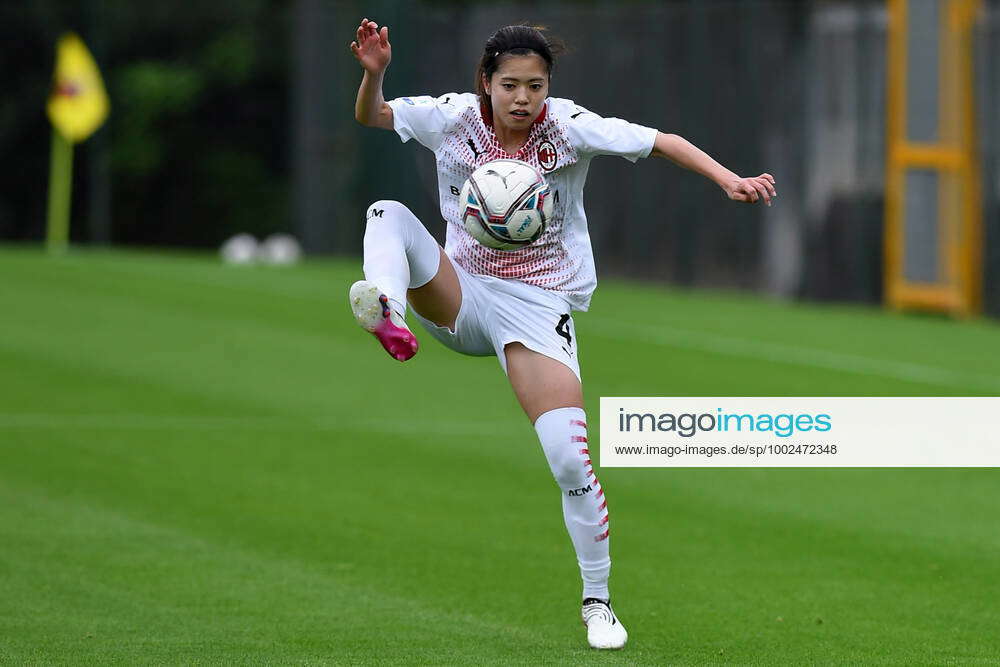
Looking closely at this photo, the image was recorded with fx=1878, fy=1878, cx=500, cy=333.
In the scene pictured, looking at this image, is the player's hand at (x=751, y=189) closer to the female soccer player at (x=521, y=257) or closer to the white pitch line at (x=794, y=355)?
the female soccer player at (x=521, y=257)

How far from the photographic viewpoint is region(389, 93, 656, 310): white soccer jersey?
7.51 meters

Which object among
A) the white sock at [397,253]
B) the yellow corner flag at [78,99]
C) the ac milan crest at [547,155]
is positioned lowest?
the white sock at [397,253]

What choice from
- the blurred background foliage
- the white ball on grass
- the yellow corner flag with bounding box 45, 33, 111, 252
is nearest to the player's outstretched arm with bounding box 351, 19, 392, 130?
the white ball on grass

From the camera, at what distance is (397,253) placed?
7320mm

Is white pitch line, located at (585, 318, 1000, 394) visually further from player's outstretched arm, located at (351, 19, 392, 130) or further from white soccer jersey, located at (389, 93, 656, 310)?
player's outstretched arm, located at (351, 19, 392, 130)

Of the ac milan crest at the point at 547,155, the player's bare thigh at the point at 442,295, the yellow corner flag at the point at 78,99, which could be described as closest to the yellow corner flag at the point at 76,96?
the yellow corner flag at the point at 78,99

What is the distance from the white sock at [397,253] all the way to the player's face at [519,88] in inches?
22.2

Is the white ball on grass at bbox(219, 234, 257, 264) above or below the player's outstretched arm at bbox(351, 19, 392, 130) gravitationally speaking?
A: below

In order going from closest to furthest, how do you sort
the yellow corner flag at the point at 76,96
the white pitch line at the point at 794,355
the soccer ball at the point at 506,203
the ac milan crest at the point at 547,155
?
the soccer ball at the point at 506,203
the ac milan crest at the point at 547,155
the white pitch line at the point at 794,355
the yellow corner flag at the point at 76,96

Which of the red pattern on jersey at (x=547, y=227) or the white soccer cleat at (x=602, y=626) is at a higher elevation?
the red pattern on jersey at (x=547, y=227)

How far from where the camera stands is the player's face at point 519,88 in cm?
736

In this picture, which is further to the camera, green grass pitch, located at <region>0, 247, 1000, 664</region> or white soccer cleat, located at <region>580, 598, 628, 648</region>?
green grass pitch, located at <region>0, 247, 1000, 664</region>

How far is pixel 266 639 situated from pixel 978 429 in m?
5.75

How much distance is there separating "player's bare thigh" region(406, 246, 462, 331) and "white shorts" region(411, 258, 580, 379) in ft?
0.10
